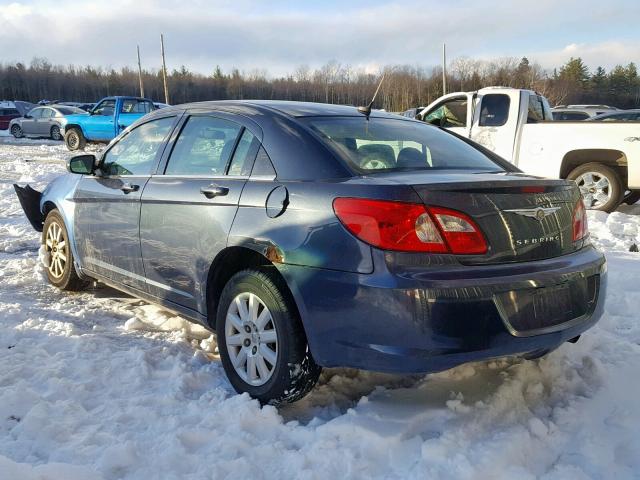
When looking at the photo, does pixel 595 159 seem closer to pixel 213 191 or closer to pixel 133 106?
pixel 213 191

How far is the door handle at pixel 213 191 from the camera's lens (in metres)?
3.26

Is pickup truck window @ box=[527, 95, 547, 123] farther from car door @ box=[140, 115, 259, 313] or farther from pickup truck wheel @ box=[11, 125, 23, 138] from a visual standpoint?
pickup truck wheel @ box=[11, 125, 23, 138]

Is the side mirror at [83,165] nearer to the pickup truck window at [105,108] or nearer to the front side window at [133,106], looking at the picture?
the front side window at [133,106]

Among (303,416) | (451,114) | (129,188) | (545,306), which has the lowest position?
(303,416)

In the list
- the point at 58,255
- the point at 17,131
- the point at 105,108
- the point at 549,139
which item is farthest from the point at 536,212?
the point at 17,131

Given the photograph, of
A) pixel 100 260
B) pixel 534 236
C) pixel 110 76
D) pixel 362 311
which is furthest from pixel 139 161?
pixel 110 76

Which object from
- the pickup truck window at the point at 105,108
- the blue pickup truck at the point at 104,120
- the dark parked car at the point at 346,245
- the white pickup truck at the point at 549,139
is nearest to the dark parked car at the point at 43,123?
the blue pickup truck at the point at 104,120

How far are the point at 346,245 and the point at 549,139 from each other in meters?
7.31

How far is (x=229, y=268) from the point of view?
3338 mm

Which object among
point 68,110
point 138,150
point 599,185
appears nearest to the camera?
point 138,150

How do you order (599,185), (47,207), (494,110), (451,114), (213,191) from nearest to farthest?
1. (213,191)
2. (47,207)
3. (599,185)
4. (494,110)
5. (451,114)

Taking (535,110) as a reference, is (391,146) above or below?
below

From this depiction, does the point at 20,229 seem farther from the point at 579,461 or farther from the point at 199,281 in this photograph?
the point at 579,461

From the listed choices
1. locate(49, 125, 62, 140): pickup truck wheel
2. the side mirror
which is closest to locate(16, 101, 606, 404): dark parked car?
the side mirror
